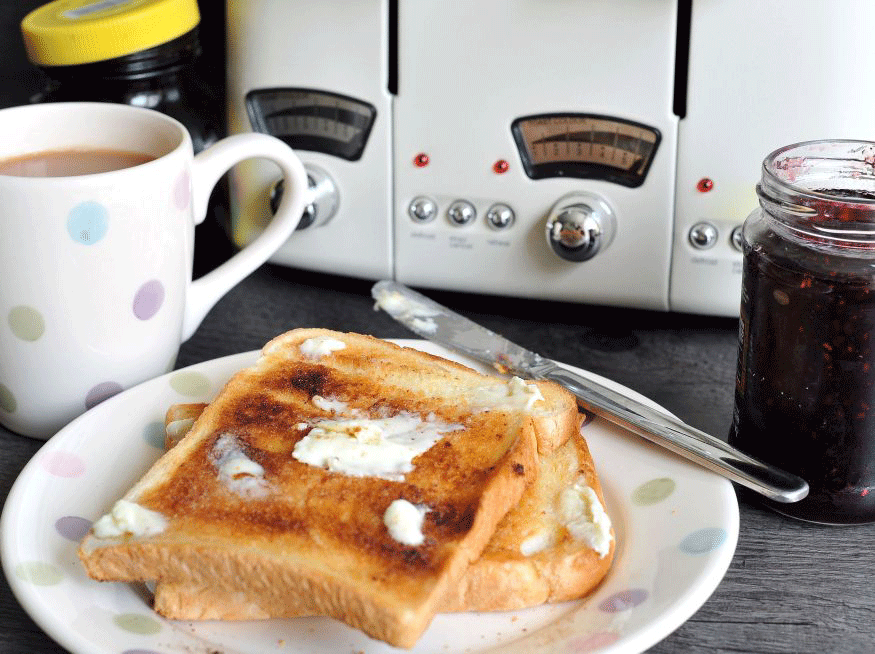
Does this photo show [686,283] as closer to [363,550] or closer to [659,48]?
[659,48]

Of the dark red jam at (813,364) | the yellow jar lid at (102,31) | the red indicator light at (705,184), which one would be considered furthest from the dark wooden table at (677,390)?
the yellow jar lid at (102,31)

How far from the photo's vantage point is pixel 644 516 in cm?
77

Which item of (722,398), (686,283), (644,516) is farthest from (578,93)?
(644,516)

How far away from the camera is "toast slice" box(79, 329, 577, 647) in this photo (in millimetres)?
649

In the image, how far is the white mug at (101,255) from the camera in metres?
0.83

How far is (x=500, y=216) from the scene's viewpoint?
108 cm

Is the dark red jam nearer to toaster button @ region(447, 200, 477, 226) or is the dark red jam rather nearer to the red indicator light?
the red indicator light

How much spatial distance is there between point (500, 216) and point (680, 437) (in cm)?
35

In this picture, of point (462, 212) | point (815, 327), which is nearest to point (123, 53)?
point (462, 212)

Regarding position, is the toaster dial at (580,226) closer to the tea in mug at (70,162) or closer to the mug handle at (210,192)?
the mug handle at (210,192)

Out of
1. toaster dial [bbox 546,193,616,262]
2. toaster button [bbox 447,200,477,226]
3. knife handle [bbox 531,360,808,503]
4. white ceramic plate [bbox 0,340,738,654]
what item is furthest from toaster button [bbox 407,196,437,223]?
white ceramic plate [bbox 0,340,738,654]

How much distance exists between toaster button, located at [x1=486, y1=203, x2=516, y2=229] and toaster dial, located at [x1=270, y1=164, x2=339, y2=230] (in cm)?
17

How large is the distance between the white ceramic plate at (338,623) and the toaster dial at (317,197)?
35 centimetres

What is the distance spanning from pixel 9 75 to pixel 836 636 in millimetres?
1306
